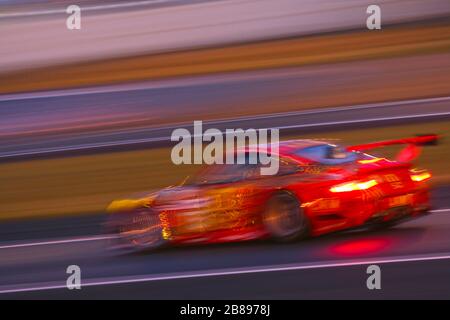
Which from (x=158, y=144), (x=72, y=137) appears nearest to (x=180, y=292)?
(x=158, y=144)

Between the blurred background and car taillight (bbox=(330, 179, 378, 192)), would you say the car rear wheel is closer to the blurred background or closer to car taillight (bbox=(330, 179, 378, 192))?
car taillight (bbox=(330, 179, 378, 192))

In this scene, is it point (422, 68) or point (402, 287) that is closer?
point (402, 287)

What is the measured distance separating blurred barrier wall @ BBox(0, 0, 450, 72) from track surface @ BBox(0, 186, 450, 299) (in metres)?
14.0

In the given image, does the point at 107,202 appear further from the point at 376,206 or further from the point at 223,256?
the point at 376,206

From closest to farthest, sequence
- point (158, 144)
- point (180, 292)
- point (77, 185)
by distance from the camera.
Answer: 1. point (180, 292)
2. point (77, 185)
3. point (158, 144)

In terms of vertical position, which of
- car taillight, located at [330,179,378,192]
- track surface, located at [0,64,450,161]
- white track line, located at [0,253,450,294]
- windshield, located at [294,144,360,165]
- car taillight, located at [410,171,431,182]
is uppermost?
track surface, located at [0,64,450,161]

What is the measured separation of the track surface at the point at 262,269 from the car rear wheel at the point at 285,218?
12cm

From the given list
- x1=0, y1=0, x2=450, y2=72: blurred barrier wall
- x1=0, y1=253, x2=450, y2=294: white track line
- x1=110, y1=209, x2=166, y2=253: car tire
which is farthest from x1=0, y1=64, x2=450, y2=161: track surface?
x1=0, y1=253, x2=450, y2=294: white track line

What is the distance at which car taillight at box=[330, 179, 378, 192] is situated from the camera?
8.23m

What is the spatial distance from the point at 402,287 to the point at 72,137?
12473mm

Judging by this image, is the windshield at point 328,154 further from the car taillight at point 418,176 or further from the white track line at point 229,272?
the white track line at point 229,272

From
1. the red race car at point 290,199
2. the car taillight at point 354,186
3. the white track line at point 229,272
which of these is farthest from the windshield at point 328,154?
the white track line at point 229,272

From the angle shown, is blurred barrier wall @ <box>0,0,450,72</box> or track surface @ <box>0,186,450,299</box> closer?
track surface @ <box>0,186,450,299</box>
